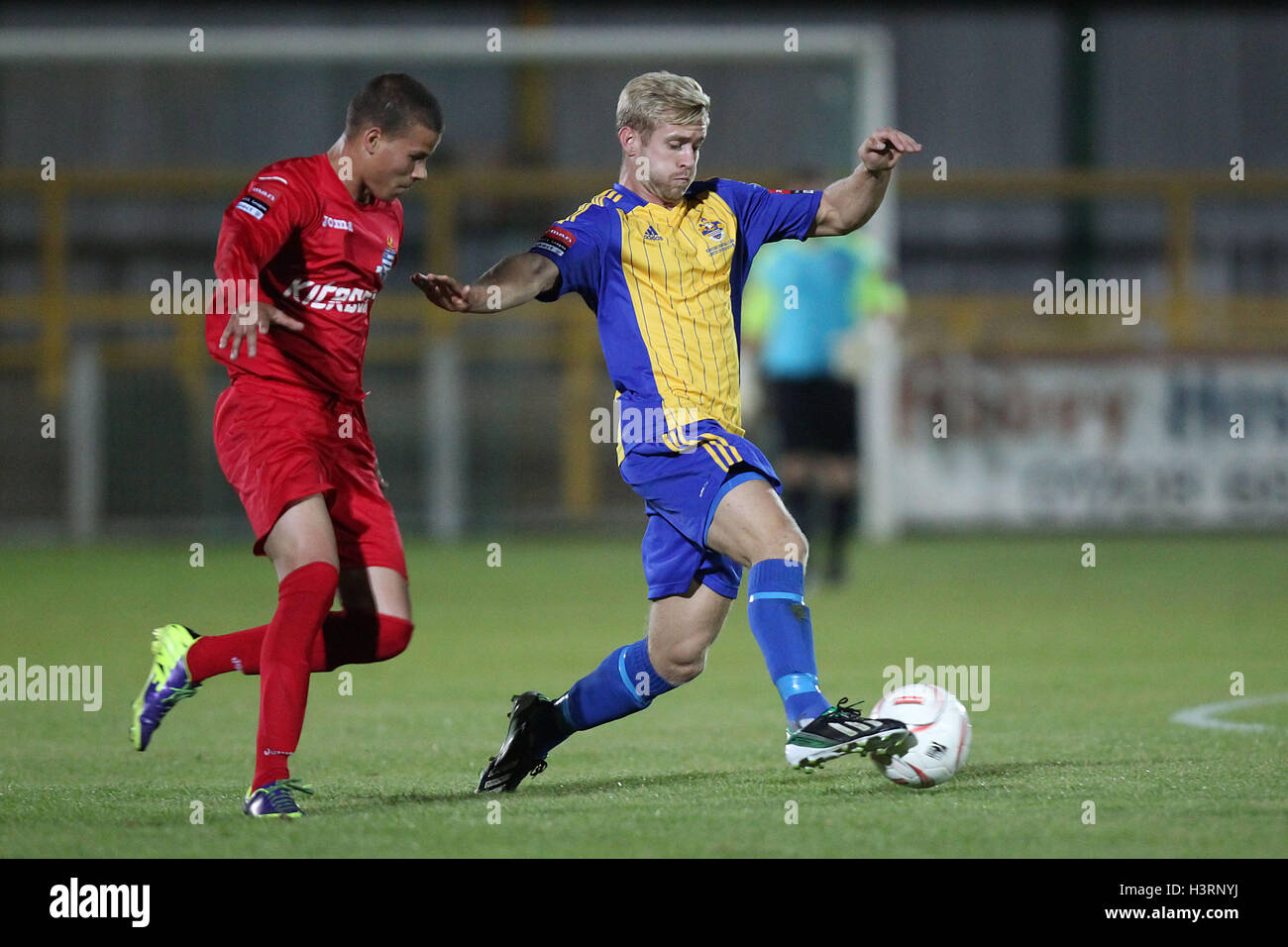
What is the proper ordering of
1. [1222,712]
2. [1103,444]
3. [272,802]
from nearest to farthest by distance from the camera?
[272,802], [1222,712], [1103,444]

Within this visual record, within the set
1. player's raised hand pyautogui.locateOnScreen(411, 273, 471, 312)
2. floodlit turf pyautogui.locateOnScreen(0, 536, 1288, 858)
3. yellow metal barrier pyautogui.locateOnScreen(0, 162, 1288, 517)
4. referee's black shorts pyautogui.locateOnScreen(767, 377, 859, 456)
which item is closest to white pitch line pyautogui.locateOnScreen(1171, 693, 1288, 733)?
floodlit turf pyautogui.locateOnScreen(0, 536, 1288, 858)

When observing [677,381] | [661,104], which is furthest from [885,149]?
[677,381]

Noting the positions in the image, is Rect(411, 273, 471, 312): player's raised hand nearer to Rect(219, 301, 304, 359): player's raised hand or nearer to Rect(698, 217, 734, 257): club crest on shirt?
Rect(219, 301, 304, 359): player's raised hand

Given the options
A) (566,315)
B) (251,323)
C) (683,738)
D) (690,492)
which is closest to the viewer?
(251,323)

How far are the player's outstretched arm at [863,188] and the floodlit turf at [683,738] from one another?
1490 mm

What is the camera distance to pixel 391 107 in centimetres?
459

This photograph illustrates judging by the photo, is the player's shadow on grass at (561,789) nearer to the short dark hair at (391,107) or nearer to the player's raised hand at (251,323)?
the player's raised hand at (251,323)

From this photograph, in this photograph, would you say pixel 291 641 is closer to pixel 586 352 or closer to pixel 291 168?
pixel 291 168

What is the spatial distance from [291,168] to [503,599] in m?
6.07

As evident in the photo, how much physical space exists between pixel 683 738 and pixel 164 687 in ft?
5.23

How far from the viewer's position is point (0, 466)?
1622 cm

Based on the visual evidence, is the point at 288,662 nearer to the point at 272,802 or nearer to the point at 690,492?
the point at 272,802

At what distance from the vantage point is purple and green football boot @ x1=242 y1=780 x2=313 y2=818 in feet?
13.8

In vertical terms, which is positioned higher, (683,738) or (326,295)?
(326,295)
